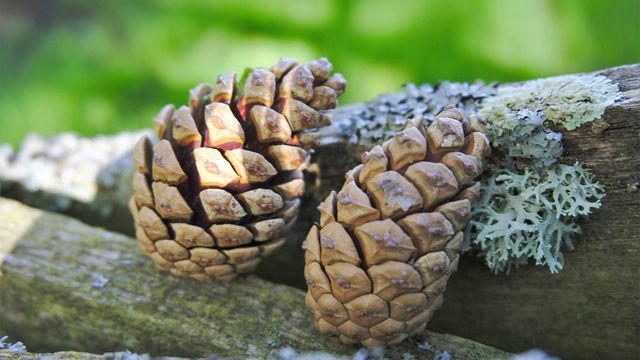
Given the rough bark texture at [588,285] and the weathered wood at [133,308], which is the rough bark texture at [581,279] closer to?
the rough bark texture at [588,285]

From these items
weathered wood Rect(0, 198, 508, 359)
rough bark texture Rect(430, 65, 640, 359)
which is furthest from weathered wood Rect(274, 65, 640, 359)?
weathered wood Rect(0, 198, 508, 359)

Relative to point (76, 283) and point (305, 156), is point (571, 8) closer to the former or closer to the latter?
point (305, 156)

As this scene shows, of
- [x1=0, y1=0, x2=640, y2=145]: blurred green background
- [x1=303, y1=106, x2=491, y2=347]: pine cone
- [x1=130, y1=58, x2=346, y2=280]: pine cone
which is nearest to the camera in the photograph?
[x1=303, y1=106, x2=491, y2=347]: pine cone

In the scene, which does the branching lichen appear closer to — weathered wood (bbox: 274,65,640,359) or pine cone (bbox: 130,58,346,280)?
weathered wood (bbox: 274,65,640,359)

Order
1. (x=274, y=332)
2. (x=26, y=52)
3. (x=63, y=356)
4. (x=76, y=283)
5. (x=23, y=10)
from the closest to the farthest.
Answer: (x=63, y=356)
(x=274, y=332)
(x=76, y=283)
(x=26, y=52)
(x=23, y=10)

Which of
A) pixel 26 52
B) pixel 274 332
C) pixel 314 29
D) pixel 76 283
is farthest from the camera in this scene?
pixel 26 52

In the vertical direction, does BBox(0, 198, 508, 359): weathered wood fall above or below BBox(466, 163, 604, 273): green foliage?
below

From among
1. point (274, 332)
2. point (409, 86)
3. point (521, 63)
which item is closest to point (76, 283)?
point (274, 332)

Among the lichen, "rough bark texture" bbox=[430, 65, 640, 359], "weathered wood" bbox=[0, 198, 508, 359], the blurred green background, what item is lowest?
"weathered wood" bbox=[0, 198, 508, 359]

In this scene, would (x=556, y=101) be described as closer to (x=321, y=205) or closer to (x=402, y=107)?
(x=402, y=107)
